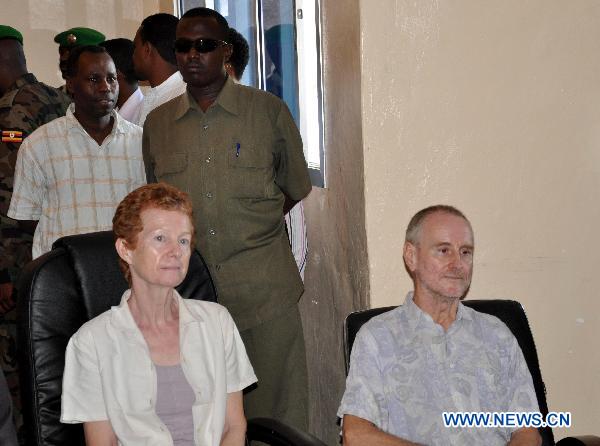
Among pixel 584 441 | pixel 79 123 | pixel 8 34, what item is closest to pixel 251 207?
pixel 79 123

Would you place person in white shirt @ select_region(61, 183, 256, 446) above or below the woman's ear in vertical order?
below

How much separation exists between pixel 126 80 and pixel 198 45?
154cm

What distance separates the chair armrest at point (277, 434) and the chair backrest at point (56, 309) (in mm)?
428

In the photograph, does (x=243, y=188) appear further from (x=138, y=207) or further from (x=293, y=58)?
(x=293, y=58)

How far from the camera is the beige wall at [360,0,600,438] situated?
9.35 feet

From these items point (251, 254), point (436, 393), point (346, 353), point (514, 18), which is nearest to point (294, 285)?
point (251, 254)

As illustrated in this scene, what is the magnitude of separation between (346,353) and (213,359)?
0.36 m

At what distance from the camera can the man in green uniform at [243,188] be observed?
300 cm

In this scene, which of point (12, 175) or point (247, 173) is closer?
point (247, 173)

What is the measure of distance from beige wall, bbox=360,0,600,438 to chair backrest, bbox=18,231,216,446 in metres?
0.87

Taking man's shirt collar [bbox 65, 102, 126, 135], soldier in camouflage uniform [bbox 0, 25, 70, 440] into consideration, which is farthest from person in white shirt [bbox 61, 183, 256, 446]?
soldier in camouflage uniform [bbox 0, 25, 70, 440]

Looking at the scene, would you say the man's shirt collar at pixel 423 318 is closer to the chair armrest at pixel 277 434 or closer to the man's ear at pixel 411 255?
the man's ear at pixel 411 255

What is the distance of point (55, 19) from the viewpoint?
5988mm

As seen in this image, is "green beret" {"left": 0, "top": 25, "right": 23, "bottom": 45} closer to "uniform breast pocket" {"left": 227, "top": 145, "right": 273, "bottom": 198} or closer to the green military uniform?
the green military uniform
